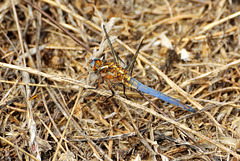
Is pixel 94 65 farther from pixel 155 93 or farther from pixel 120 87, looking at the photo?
pixel 155 93

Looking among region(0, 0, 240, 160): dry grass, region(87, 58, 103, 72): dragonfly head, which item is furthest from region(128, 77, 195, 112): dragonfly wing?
region(87, 58, 103, 72): dragonfly head

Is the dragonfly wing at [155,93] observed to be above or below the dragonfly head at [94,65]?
below

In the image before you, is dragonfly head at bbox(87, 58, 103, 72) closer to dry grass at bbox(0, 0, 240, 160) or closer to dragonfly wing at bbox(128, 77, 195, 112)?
dry grass at bbox(0, 0, 240, 160)

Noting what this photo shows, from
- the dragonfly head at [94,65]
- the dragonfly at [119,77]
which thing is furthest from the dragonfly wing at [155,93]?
the dragonfly head at [94,65]

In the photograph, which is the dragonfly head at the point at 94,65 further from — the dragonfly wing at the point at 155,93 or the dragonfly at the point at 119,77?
the dragonfly wing at the point at 155,93

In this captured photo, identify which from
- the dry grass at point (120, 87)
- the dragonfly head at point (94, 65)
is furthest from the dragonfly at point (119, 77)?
the dry grass at point (120, 87)

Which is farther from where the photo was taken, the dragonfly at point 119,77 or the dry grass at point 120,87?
the dragonfly at point 119,77
